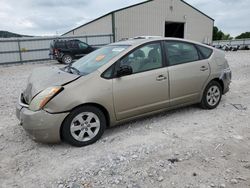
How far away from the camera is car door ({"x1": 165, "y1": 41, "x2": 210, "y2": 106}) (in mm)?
3799

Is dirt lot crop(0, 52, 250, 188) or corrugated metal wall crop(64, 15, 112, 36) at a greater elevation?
corrugated metal wall crop(64, 15, 112, 36)

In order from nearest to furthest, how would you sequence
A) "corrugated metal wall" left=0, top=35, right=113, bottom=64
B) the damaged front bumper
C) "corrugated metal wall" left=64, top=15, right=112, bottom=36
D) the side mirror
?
Answer: the damaged front bumper, the side mirror, "corrugated metal wall" left=0, top=35, right=113, bottom=64, "corrugated metal wall" left=64, top=15, right=112, bottom=36

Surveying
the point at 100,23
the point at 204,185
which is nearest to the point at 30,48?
the point at 100,23

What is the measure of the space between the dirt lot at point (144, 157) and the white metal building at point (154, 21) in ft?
57.5

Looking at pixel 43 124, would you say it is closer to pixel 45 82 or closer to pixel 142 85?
pixel 45 82

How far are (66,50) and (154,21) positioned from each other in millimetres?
11190

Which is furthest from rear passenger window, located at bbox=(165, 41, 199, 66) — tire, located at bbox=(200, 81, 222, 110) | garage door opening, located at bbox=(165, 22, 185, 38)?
garage door opening, located at bbox=(165, 22, 185, 38)

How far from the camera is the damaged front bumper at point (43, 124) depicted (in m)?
2.84

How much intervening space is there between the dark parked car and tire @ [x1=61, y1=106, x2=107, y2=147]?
12.1 meters

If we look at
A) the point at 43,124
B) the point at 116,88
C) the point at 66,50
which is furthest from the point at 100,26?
the point at 43,124

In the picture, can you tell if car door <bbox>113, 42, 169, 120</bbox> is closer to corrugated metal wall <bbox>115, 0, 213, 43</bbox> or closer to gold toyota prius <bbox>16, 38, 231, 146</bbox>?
gold toyota prius <bbox>16, 38, 231, 146</bbox>

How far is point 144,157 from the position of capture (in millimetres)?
2781

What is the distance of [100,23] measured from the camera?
22125 millimetres

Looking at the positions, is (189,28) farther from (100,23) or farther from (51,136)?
(51,136)
